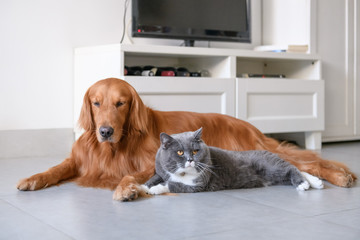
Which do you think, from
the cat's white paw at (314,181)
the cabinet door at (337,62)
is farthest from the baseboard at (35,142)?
the cabinet door at (337,62)

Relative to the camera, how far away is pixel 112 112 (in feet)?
6.52

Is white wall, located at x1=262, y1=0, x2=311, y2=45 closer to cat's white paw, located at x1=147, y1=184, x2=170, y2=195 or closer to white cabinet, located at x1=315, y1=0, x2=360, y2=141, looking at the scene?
white cabinet, located at x1=315, y1=0, x2=360, y2=141

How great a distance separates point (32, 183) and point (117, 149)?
37 centimetres

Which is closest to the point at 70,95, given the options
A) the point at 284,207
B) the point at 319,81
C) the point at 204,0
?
the point at 204,0

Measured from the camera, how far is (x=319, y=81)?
3732mm

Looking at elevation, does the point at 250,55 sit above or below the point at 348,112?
above

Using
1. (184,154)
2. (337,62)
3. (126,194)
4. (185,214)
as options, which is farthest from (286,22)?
(185,214)

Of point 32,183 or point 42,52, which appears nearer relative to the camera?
point 32,183

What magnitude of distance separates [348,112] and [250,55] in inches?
46.2

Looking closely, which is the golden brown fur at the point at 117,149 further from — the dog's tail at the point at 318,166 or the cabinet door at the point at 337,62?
the cabinet door at the point at 337,62

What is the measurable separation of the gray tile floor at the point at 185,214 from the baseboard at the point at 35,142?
1.06 m

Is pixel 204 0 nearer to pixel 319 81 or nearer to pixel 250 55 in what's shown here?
pixel 250 55

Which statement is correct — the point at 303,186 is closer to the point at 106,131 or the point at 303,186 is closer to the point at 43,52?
the point at 106,131

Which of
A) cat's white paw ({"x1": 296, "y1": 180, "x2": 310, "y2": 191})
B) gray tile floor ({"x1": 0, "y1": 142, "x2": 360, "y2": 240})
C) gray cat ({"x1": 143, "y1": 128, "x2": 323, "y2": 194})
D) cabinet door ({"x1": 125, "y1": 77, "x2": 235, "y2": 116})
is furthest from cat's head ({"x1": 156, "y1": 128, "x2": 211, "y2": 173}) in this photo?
cabinet door ({"x1": 125, "y1": 77, "x2": 235, "y2": 116})
